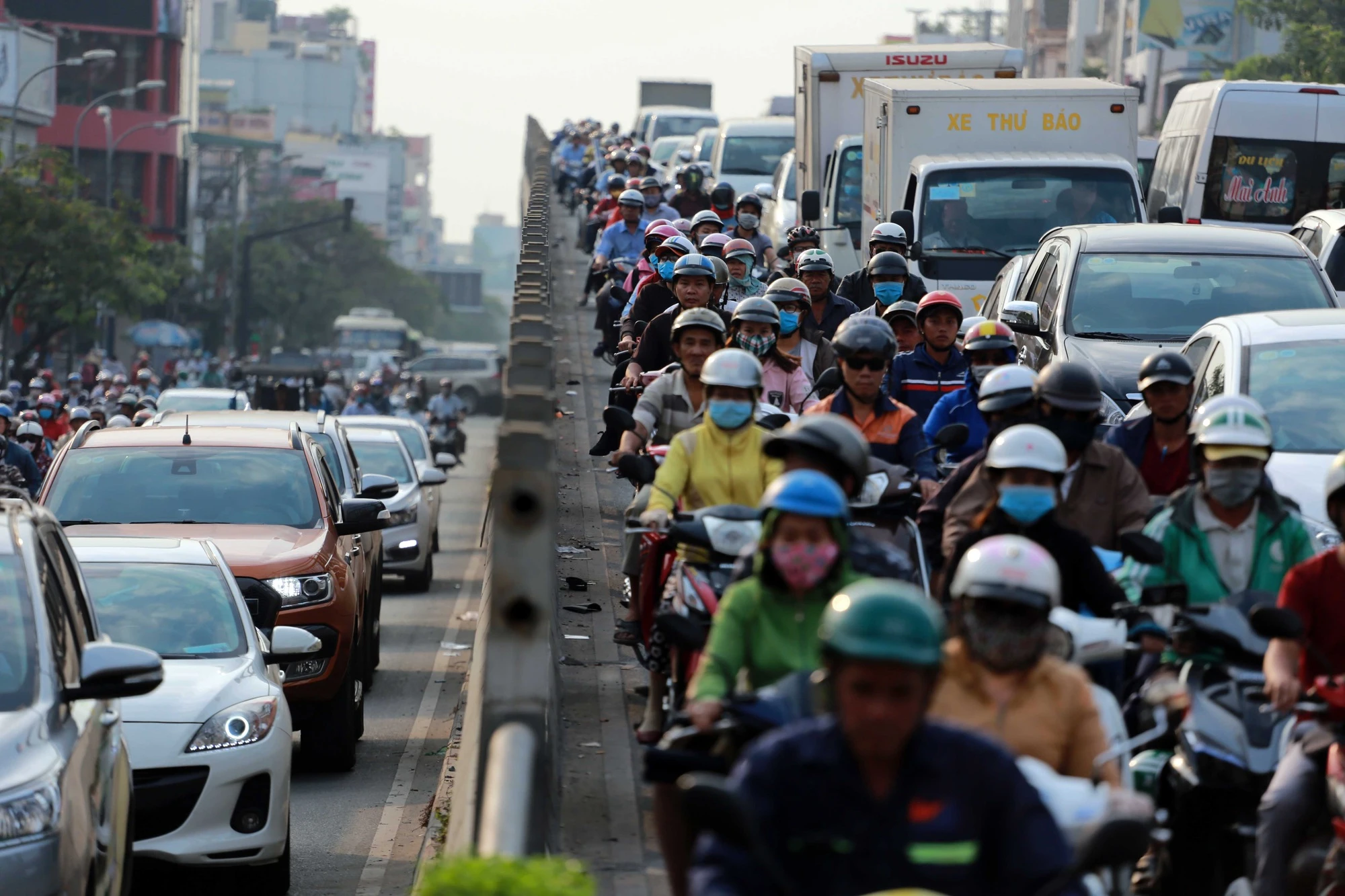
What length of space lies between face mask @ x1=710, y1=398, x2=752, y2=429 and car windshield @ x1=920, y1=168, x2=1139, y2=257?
10360 millimetres

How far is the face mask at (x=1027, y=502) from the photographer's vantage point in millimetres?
6812

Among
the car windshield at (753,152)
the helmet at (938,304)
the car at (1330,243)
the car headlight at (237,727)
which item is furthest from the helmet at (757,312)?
the car windshield at (753,152)

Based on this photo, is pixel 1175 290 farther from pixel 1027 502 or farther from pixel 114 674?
pixel 114 674

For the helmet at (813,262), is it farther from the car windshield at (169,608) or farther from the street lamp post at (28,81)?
the street lamp post at (28,81)

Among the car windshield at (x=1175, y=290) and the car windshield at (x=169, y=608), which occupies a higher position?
the car windshield at (x=1175, y=290)

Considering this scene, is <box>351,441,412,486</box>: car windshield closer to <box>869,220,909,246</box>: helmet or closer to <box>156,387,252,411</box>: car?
<box>156,387,252,411</box>: car

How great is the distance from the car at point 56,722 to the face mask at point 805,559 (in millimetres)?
2268

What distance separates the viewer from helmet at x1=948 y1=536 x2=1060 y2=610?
201 inches

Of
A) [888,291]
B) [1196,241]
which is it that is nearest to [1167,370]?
[888,291]

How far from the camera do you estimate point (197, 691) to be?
9.56m

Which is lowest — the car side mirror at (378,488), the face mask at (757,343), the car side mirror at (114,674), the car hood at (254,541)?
the car hood at (254,541)

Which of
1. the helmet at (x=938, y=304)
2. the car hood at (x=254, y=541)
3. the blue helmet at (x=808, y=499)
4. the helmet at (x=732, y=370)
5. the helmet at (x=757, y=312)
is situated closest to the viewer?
the blue helmet at (x=808, y=499)

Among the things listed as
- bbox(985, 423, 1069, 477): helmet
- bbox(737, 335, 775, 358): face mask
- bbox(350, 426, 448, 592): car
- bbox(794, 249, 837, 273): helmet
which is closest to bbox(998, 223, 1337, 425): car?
bbox(794, 249, 837, 273): helmet

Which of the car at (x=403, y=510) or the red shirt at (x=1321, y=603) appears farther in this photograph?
the car at (x=403, y=510)
